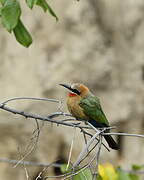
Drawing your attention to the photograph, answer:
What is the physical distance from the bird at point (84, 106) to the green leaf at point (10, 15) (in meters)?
0.81

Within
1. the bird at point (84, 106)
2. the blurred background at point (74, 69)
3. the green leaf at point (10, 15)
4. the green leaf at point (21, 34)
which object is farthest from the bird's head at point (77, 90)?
the blurred background at point (74, 69)

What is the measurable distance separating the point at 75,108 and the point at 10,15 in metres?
0.83

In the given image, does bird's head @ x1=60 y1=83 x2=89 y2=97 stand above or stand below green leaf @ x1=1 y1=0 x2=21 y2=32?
above

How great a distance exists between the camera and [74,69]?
519cm

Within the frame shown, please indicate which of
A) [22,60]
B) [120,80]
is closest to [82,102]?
[22,60]

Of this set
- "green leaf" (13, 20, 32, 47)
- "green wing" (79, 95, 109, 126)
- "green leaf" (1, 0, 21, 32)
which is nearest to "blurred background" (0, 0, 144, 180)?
"green wing" (79, 95, 109, 126)

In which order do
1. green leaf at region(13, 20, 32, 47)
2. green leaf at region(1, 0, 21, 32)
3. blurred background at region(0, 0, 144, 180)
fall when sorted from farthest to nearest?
blurred background at region(0, 0, 144, 180), green leaf at region(13, 20, 32, 47), green leaf at region(1, 0, 21, 32)

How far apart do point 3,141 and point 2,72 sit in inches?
19.9

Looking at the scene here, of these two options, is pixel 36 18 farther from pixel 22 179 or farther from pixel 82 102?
pixel 82 102

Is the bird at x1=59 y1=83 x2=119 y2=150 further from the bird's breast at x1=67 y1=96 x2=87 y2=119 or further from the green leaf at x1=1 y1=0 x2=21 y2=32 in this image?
the green leaf at x1=1 y1=0 x2=21 y2=32

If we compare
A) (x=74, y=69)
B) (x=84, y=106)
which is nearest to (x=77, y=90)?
(x=84, y=106)

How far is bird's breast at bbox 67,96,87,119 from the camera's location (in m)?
2.65

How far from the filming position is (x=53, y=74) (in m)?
5.10

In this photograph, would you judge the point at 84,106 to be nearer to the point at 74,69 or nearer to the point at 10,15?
the point at 10,15
